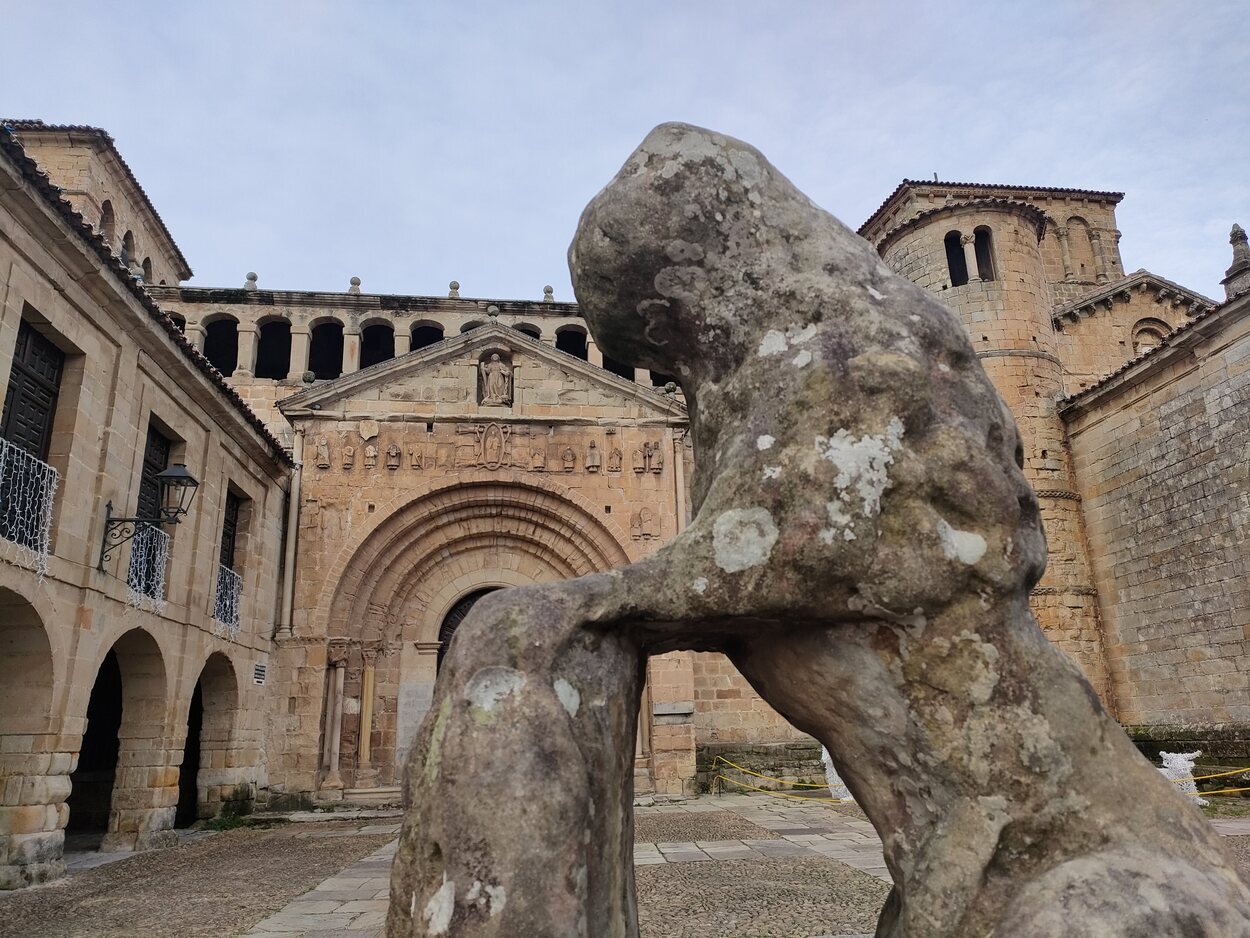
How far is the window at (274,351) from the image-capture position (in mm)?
21062

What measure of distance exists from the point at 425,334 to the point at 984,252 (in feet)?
42.9

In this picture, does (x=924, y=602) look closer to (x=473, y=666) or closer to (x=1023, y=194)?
(x=473, y=666)

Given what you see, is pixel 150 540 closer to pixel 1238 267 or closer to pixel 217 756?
pixel 217 756

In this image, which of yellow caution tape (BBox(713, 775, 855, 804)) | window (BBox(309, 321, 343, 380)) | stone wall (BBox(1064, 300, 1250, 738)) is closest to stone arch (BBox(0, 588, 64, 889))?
yellow caution tape (BBox(713, 775, 855, 804))

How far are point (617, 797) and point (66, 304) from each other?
9.00 meters

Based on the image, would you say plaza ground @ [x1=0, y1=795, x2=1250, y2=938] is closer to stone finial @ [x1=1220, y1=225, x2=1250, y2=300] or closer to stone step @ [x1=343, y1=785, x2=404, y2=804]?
stone step @ [x1=343, y1=785, x2=404, y2=804]

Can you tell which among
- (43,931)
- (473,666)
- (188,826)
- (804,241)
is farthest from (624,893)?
(188,826)

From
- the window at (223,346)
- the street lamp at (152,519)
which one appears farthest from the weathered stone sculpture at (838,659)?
the window at (223,346)

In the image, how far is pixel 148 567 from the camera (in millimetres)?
10398

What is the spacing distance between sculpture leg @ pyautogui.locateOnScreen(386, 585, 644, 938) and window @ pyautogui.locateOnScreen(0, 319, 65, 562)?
7272 mm

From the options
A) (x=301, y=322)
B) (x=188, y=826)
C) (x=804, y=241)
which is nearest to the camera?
(x=804, y=241)

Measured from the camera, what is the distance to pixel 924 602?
2.46m

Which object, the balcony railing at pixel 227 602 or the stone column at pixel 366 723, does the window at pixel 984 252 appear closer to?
the stone column at pixel 366 723

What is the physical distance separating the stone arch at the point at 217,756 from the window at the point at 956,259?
1584 cm
